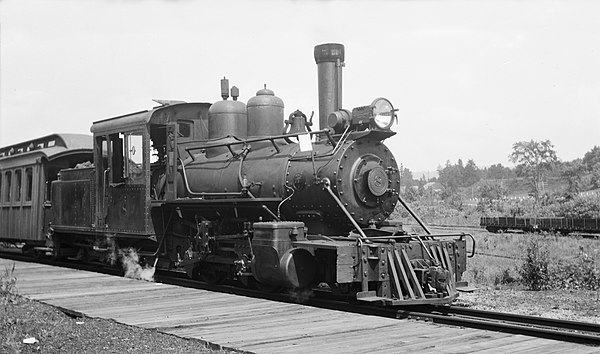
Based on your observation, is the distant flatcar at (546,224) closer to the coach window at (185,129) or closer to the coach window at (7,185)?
the coach window at (185,129)

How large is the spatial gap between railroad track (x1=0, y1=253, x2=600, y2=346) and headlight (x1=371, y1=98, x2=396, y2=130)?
277cm

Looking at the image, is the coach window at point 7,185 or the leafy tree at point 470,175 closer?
the coach window at point 7,185

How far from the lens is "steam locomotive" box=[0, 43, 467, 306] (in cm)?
943

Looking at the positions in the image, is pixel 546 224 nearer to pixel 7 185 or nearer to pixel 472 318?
pixel 7 185

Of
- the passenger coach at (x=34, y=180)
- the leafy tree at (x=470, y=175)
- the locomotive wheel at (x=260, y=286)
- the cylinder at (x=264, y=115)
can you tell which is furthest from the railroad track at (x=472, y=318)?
the leafy tree at (x=470, y=175)

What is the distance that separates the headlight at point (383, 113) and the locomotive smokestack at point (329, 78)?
189cm

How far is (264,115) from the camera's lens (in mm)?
11789

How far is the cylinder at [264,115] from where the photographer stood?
11.8 meters

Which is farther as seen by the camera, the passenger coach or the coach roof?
the coach roof

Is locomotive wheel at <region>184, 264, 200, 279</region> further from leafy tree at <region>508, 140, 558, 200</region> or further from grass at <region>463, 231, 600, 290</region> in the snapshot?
leafy tree at <region>508, 140, 558, 200</region>

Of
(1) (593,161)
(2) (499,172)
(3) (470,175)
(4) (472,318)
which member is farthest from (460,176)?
(4) (472,318)

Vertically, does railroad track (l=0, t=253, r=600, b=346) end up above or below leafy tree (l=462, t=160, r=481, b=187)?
below

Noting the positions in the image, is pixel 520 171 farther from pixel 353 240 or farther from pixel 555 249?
pixel 353 240

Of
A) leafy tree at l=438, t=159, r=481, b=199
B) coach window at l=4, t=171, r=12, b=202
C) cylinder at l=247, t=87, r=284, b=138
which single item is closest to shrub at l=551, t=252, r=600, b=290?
cylinder at l=247, t=87, r=284, b=138
